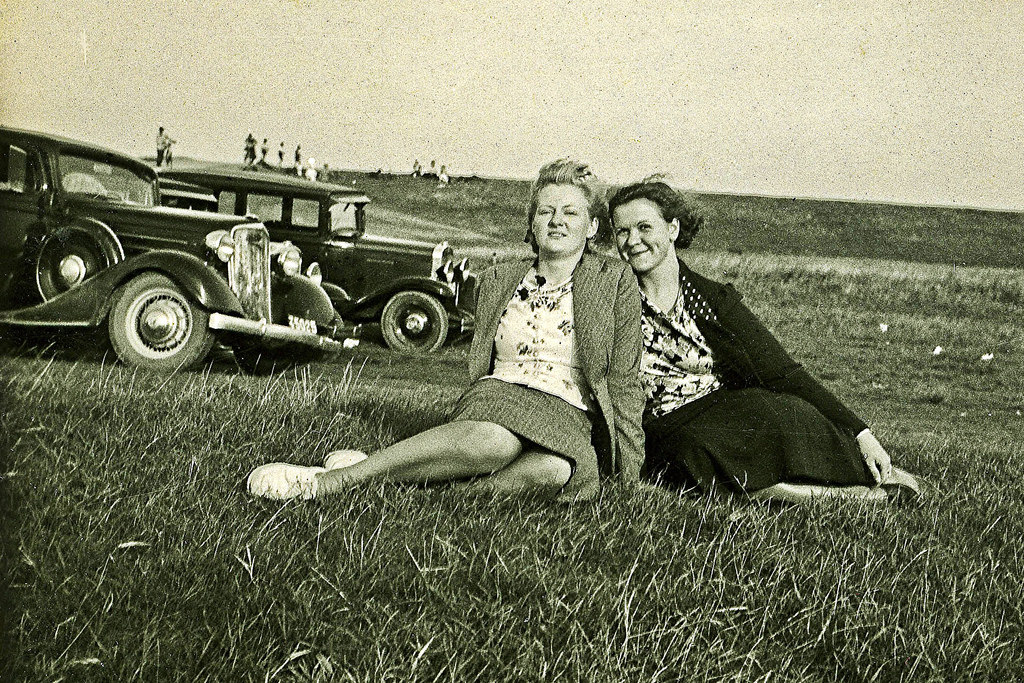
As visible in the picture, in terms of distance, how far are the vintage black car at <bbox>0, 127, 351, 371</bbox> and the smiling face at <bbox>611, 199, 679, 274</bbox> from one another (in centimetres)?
158

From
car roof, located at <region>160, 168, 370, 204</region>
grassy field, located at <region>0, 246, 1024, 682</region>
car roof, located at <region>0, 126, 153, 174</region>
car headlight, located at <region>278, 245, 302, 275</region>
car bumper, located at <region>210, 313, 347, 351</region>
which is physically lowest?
grassy field, located at <region>0, 246, 1024, 682</region>

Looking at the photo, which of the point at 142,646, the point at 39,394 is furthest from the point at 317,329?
the point at 142,646

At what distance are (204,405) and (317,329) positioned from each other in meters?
0.87

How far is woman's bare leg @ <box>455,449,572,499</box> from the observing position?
111 inches

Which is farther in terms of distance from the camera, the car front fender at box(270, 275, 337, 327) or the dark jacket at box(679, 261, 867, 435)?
the car front fender at box(270, 275, 337, 327)

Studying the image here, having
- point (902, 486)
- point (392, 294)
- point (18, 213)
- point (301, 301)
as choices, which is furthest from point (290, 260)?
point (902, 486)

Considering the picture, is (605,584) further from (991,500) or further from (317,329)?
(317,329)

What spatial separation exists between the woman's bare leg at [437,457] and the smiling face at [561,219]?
2.22ft

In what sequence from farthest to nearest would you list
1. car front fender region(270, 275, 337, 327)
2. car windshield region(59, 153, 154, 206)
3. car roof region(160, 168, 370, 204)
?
car front fender region(270, 275, 337, 327)
car roof region(160, 168, 370, 204)
car windshield region(59, 153, 154, 206)

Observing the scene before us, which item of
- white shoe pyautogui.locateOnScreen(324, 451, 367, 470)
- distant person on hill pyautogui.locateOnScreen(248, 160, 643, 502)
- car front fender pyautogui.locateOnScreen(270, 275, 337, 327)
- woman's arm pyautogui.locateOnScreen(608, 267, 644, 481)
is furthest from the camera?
car front fender pyautogui.locateOnScreen(270, 275, 337, 327)

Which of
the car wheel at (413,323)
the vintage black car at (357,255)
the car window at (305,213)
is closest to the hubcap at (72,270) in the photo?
the vintage black car at (357,255)

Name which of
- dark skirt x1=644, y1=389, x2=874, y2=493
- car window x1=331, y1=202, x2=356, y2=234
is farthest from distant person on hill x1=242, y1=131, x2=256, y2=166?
dark skirt x1=644, y1=389, x2=874, y2=493

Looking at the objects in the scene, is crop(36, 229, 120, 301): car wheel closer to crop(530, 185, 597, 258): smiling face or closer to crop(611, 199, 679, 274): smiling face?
crop(530, 185, 597, 258): smiling face

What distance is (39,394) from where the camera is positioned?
325cm
